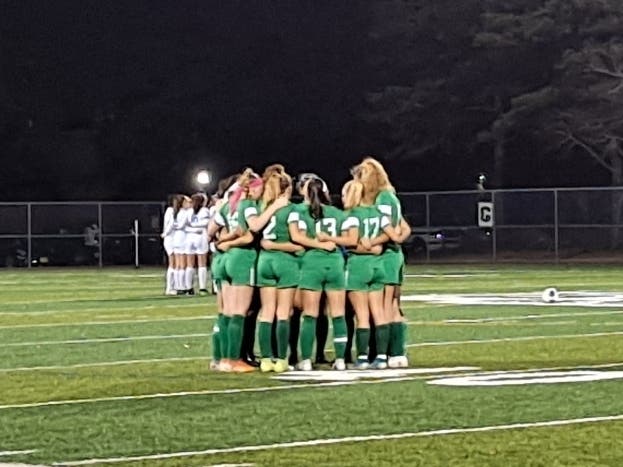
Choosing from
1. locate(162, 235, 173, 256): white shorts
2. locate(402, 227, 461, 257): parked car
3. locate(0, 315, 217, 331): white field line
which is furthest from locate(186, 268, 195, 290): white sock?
locate(402, 227, 461, 257): parked car

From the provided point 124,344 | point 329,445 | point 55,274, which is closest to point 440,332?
point 124,344

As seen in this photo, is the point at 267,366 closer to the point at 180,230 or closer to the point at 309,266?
the point at 309,266

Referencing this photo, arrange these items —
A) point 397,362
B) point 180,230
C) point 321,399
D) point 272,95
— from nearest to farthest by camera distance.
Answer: point 321,399 < point 397,362 < point 180,230 < point 272,95

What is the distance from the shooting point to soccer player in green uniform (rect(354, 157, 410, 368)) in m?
14.8

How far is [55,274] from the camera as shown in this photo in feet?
149

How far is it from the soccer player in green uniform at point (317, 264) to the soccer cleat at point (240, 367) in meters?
0.43

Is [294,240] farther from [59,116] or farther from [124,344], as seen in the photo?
[59,116]

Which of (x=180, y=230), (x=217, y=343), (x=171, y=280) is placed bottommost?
(x=217, y=343)

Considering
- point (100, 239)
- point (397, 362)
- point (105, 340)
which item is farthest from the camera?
point (100, 239)

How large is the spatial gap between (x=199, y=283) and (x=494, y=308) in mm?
6976

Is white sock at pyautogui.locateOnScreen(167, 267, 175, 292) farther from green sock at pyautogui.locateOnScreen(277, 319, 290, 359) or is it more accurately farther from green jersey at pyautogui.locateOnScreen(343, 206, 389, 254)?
green jersey at pyautogui.locateOnScreen(343, 206, 389, 254)

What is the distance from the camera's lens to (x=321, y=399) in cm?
1259

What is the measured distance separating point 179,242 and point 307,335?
14.5m

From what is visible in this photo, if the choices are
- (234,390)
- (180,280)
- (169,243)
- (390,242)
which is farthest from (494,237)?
(234,390)
